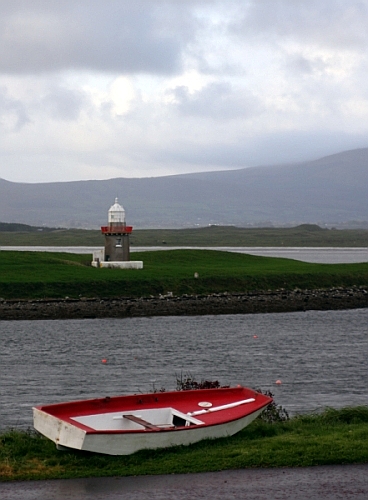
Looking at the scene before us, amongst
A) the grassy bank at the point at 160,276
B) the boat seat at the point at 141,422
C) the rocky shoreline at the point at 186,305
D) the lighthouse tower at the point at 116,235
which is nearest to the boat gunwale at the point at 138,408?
the boat seat at the point at 141,422

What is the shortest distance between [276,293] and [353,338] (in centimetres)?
1948

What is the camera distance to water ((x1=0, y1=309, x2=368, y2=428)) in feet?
114

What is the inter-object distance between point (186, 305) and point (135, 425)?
4933cm

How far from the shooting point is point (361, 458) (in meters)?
16.9

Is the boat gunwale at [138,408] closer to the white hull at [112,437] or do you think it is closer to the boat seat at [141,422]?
the white hull at [112,437]

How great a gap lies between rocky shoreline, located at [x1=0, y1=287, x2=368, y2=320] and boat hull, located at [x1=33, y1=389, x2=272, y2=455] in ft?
143

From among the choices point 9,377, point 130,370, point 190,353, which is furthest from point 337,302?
point 9,377

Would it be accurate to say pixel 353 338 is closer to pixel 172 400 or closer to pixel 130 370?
pixel 130 370

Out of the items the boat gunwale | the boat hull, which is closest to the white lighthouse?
the boat gunwale

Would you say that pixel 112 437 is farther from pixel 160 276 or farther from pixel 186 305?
pixel 160 276

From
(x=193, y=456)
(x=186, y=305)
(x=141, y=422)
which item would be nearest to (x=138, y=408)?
(x=141, y=422)

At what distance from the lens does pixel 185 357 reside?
46.5 meters

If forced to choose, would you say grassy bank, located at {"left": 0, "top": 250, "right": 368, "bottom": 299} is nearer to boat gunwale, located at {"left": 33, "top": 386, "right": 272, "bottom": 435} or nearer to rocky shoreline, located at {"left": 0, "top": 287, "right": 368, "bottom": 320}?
rocky shoreline, located at {"left": 0, "top": 287, "right": 368, "bottom": 320}

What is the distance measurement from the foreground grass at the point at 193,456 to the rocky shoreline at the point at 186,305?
147ft
